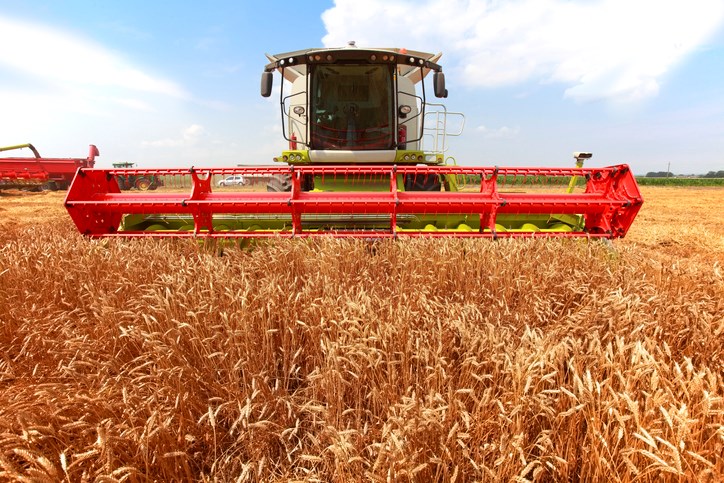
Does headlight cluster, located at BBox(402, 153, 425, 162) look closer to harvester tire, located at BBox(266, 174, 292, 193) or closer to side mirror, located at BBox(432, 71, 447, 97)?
side mirror, located at BBox(432, 71, 447, 97)

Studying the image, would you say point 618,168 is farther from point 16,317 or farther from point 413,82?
point 16,317

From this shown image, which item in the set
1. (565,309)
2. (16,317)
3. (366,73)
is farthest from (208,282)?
(366,73)

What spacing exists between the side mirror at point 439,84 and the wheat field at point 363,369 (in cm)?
285

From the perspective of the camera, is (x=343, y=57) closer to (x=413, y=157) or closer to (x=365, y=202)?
(x=413, y=157)

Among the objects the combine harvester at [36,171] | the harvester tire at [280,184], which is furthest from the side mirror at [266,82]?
the combine harvester at [36,171]

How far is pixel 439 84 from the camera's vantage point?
478cm

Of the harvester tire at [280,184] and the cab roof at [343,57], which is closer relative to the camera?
the cab roof at [343,57]

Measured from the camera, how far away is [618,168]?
3.47m

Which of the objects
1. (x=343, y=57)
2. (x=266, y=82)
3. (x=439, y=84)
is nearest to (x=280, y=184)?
(x=266, y=82)

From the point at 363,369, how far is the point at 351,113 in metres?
4.71

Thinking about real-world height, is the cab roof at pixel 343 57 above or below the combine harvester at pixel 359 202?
above

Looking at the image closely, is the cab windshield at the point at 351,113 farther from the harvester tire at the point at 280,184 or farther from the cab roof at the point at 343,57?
the harvester tire at the point at 280,184

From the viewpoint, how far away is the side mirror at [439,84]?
4.77 metres

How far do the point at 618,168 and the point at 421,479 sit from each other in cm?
Answer: 368
